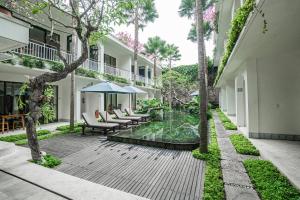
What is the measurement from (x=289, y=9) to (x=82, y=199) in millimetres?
5620

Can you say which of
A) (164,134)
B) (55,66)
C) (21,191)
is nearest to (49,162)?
(21,191)

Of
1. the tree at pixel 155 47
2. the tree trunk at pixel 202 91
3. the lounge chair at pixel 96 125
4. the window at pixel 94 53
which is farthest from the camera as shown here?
the tree at pixel 155 47

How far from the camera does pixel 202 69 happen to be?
6.20 metres

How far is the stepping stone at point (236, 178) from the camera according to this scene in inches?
163

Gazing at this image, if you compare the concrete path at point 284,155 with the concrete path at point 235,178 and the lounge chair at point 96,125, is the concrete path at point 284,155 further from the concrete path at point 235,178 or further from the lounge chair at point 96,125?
the lounge chair at point 96,125

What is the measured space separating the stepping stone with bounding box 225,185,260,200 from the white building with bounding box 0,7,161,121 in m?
6.37

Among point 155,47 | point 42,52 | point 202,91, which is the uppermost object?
point 155,47

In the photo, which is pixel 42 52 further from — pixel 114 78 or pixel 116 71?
pixel 116 71

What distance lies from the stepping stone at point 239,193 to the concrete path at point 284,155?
99 centimetres

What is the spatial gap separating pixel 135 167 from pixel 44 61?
29.8 ft

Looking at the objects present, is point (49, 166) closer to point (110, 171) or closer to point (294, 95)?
point (110, 171)

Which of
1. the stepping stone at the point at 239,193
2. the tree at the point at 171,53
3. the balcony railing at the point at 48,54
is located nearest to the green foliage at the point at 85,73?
the balcony railing at the point at 48,54

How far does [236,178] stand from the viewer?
14.2 feet

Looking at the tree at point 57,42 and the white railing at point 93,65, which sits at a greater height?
the white railing at point 93,65
